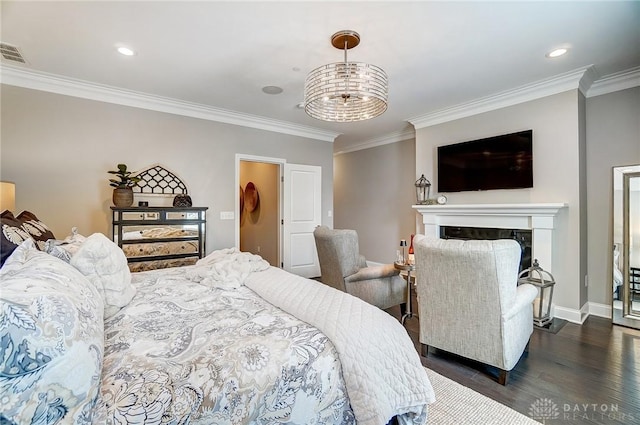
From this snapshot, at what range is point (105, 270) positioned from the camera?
155 centimetres

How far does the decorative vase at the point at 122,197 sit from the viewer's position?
3.43 m

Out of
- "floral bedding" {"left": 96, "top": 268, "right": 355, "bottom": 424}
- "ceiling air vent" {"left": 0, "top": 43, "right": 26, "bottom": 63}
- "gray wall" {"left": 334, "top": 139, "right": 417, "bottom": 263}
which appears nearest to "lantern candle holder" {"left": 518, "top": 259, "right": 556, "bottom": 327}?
"gray wall" {"left": 334, "top": 139, "right": 417, "bottom": 263}

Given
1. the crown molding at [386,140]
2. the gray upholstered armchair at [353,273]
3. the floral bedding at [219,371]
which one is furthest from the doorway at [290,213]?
the floral bedding at [219,371]

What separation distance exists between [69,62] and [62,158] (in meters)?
1.06

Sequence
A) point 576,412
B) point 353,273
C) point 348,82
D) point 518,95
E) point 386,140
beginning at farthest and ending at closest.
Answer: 1. point 386,140
2. point 518,95
3. point 353,273
4. point 348,82
5. point 576,412

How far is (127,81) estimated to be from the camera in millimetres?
3416

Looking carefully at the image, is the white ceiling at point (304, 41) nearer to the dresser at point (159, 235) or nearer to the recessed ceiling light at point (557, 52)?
the recessed ceiling light at point (557, 52)

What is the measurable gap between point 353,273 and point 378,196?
3.25 m

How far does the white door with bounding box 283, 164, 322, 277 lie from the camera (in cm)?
518

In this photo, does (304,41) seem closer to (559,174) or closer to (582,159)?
(559,174)

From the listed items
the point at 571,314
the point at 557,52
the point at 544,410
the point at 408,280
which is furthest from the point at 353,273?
the point at 557,52

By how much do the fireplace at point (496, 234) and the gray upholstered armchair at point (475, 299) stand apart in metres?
1.60

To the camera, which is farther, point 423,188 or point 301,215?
point 301,215

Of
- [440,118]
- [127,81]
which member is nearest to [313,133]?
[440,118]
